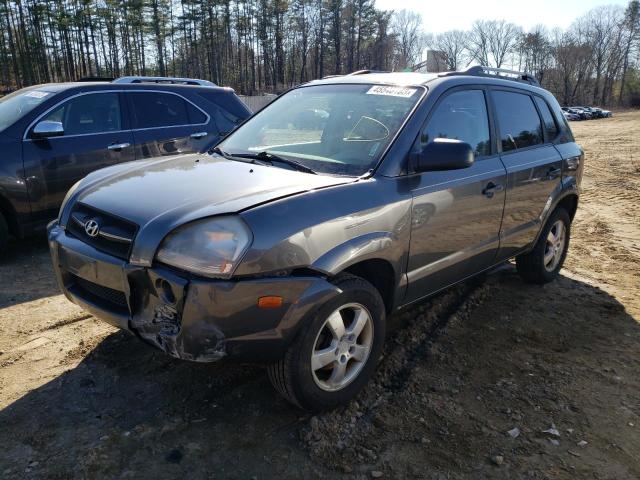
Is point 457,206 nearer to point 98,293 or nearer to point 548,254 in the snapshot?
point 548,254

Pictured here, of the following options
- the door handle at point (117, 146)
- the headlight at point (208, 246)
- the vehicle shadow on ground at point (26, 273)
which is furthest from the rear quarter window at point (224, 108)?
the headlight at point (208, 246)

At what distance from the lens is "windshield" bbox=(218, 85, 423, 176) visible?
10.3ft

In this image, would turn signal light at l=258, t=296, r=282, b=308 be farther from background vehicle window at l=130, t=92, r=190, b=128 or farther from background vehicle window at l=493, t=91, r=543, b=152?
background vehicle window at l=130, t=92, r=190, b=128

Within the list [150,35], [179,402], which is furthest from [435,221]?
[150,35]

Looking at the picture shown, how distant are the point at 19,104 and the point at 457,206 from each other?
494 cm

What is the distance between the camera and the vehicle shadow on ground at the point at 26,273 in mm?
4488

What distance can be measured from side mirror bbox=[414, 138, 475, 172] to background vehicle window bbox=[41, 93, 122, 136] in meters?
4.35

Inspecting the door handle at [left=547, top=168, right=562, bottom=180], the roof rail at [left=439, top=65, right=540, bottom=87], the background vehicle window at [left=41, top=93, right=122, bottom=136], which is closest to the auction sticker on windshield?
the roof rail at [left=439, top=65, right=540, bottom=87]

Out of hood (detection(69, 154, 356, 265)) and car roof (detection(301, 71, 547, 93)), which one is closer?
hood (detection(69, 154, 356, 265))

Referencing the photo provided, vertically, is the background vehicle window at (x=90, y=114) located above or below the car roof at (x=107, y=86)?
below

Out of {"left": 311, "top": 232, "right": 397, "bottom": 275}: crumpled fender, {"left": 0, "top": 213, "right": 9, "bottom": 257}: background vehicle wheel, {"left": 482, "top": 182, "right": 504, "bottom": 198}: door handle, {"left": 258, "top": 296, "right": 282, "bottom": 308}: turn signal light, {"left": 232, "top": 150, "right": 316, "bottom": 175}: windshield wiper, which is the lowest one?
{"left": 0, "top": 213, "right": 9, "bottom": 257}: background vehicle wheel

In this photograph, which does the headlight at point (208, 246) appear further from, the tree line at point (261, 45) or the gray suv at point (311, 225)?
the tree line at point (261, 45)

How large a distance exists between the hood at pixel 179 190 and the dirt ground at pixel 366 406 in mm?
981

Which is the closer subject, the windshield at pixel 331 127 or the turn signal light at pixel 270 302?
the turn signal light at pixel 270 302
